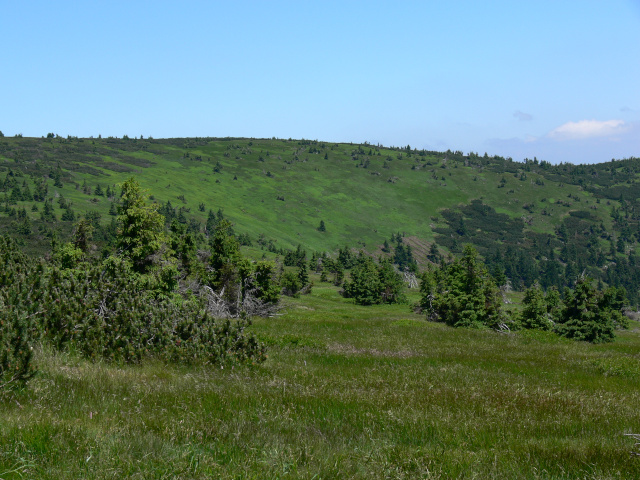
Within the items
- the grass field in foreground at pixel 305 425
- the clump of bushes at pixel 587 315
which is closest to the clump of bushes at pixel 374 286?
the clump of bushes at pixel 587 315

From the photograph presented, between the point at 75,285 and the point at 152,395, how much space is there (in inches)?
256

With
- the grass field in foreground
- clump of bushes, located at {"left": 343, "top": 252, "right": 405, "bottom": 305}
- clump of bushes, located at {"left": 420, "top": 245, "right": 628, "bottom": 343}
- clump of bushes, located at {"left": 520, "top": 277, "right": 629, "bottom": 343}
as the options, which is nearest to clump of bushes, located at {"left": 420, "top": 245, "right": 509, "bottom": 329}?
clump of bushes, located at {"left": 420, "top": 245, "right": 628, "bottom": 343}

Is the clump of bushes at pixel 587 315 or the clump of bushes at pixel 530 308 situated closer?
the clump of bushes at pixel 587 315

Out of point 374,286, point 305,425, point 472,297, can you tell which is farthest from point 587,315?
point 374,286

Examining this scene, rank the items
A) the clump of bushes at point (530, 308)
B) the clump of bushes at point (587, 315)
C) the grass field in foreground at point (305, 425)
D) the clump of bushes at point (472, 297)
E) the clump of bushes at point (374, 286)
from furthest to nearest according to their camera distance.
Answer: the clump of bushes at point (374, 286), the clump of bushes at point (472, 297), the clump of bushes at point (530, 308), the clump of bushes at point (587, 315), the grass field in foreground at point (305, 425)

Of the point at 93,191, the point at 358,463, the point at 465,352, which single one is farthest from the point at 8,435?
the point at 93,191

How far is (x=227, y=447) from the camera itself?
4969 mm

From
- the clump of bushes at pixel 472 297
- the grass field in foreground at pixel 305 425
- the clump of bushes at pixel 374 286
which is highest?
the grass field in foreground at pixel 305 425

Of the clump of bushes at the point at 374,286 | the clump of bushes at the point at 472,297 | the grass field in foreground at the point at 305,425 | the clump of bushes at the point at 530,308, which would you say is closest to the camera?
the grass field in foreground at the point at 305,425

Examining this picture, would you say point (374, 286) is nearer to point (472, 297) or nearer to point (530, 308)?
point (530, 308)

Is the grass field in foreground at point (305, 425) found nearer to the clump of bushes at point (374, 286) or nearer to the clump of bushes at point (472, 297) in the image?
the clump of bushes at point (472, 297)

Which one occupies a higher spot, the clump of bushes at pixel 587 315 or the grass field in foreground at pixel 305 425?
the grass field in foreground at pixel 305 425

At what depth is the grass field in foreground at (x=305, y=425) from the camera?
4449mm

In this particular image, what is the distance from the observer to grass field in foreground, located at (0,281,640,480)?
14.6 feet
